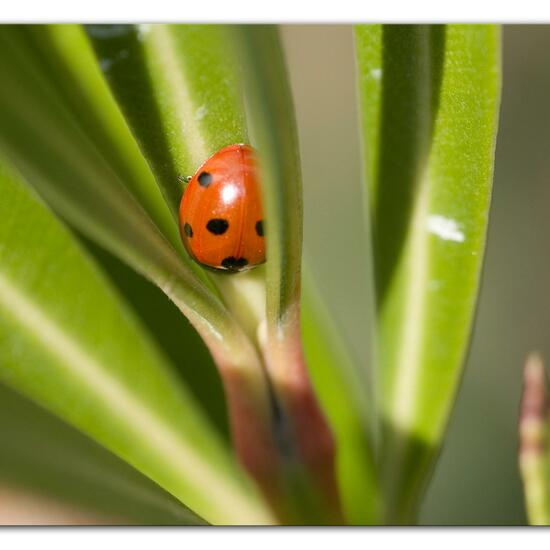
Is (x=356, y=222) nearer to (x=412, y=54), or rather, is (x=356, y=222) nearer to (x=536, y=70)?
(x=536, y=70)

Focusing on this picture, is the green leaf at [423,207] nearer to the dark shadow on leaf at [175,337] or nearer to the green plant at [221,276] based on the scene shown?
the green plant at [221,276]

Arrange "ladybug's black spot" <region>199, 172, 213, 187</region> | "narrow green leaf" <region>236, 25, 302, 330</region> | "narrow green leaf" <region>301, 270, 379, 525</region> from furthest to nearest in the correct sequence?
1. "narrow green leaf" <region>301, 270, 379, 525</region>
2. "ladybug's black spot" <region>199, 172, 213, 187</region>
3. "narrow green leaf" <region>236, 25, 302, 330</region>

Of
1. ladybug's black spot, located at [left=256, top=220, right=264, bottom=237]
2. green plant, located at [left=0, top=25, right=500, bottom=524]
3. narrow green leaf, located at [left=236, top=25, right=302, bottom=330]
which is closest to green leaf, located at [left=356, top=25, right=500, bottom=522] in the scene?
green plant, located at [left=0, top=25, right=500, bottom=524]

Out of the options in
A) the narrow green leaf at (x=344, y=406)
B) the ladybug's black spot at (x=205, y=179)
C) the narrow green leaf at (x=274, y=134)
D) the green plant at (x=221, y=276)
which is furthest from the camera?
the narrow green leaf at (x=344, y=406)

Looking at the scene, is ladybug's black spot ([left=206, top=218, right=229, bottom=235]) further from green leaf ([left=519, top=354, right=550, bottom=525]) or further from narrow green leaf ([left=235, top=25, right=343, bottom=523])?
green leaf ([left=519, top=354, right=550, bottom=525])

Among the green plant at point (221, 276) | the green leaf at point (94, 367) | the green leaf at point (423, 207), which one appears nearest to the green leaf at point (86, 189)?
the green plant at point (221, 276)
